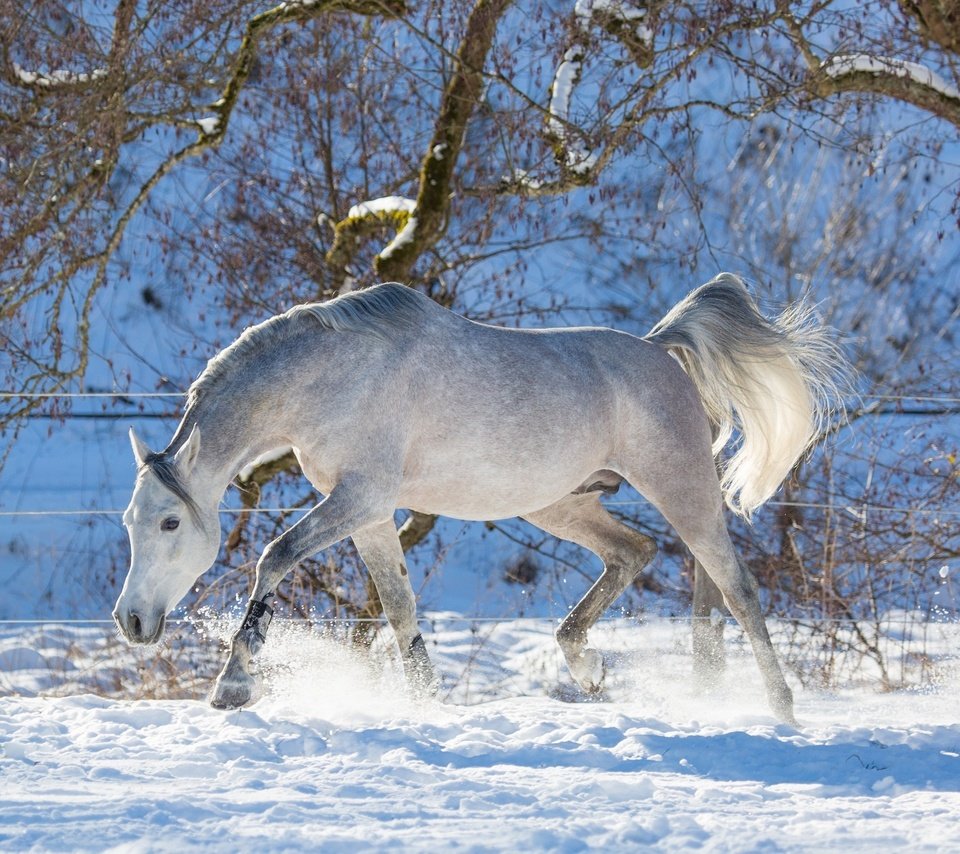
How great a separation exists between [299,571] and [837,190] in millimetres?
6143

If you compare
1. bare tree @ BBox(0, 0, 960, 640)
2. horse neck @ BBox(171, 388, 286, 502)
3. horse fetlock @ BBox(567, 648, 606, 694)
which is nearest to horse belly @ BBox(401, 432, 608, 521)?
horse neck @ BBox(171, 388, 286, 502)

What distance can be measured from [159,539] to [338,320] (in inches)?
40.5

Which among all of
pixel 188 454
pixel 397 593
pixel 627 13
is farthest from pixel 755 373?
pixel 627 13

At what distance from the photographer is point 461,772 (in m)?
3.45

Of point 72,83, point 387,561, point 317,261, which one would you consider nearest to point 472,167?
point 317,261

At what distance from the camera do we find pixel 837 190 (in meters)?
10.8

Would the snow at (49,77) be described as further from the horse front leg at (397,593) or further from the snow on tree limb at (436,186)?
the horse front leg at (397,593)

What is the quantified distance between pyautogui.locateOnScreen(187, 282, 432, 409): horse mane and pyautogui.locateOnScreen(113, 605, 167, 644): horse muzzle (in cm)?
80

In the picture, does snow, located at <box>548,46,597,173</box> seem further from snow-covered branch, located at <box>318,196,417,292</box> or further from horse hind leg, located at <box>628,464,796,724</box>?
horse hind leg, located at <box>628,464,796,724</box>

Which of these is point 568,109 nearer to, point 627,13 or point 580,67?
point 580,67

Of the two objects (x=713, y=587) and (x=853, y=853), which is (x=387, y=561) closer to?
(x=713, y=587)

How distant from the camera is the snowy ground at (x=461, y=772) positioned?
2.78m

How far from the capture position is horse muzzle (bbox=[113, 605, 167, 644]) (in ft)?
12.9

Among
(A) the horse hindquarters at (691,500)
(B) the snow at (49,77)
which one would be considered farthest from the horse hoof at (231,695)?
(B) the snow at (49,77)
